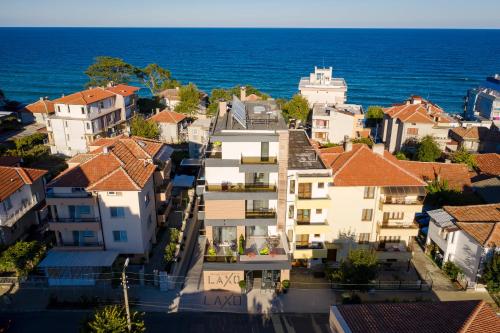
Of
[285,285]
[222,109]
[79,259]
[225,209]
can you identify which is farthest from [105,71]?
[285,285]

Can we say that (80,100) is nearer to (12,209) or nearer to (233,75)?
(12,209)

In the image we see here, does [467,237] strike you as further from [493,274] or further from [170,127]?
[170,127]

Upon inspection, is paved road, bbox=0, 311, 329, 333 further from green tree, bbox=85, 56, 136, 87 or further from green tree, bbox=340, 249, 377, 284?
green tree, bbox=85, 56, 136, 87

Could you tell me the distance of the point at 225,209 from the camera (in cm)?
3547

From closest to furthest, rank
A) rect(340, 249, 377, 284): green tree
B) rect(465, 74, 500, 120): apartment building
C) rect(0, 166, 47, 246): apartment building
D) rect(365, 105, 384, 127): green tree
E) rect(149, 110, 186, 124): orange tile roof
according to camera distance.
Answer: rect(340, 249, 377, 284): green tree → rect(0, 166, 47, 246): apartment building → rect(149, 110, 186, 124): orange tile roof → rect(465, 74, 500, 120): apartment building → rect(365, 105, 384, 127): green tree

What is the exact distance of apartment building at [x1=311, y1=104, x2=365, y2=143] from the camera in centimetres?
7200

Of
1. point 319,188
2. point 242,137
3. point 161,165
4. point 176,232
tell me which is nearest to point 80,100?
point 161,165

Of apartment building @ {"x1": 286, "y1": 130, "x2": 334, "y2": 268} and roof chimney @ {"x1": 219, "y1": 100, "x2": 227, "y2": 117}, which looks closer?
apartment building @ {"x1": 286, "y1": 130, "x2": 334, "y2": 268}

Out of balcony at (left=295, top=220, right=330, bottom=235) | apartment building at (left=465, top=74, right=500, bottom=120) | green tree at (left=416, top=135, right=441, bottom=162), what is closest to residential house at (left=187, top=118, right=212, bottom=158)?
balcony at (left=295, top=220, right=330, bottom=235)

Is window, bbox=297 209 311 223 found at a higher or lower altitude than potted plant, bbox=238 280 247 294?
higher

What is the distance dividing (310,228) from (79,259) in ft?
70.9

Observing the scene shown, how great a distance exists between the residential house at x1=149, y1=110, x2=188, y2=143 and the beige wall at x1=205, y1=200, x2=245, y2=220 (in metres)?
42.8

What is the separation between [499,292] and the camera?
3422 cm

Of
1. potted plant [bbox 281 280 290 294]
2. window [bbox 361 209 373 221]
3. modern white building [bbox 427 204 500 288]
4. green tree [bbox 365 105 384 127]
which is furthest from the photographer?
green tree [bbox 365 105 384 127]
